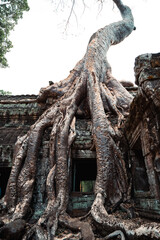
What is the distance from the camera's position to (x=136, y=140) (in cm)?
224

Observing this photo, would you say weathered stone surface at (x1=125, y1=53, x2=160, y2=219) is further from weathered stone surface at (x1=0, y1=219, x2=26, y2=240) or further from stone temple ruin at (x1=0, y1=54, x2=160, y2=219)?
weathered stone surface at (x1=0, y1=219, x2=26, y2=240)

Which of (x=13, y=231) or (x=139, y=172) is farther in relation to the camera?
(x=139, y=172)

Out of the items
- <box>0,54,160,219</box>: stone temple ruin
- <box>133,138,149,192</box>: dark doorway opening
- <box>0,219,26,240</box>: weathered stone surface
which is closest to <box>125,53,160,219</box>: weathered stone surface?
<box>0,54,160,219</box>: stone temple ruin

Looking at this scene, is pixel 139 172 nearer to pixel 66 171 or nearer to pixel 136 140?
pixel 136 140

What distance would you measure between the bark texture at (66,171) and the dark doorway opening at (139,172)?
0.53 feet

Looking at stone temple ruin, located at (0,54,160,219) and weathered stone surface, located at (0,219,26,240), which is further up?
stone temple ruin, located at (0,54,160,219)

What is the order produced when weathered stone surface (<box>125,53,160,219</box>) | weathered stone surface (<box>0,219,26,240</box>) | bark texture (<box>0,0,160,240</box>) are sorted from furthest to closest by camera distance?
bark texture (<box>0,0,160,240</box>)
weathered stone surface (<box>0,219,26,240</box>)
weathered stone surface (<box>125,53,160,219</box>)

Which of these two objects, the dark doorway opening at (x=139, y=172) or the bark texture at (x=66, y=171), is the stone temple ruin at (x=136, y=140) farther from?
the bark texture at (x=66, y=171)

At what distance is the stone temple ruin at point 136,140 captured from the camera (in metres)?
1.60

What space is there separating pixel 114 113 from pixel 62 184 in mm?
1887

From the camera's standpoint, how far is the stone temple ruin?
1602 mm

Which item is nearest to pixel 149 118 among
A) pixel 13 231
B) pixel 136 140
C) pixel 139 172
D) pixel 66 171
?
pixel 136 140

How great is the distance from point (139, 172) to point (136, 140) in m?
0.49

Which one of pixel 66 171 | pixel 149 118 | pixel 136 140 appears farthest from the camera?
pixel 66 171
